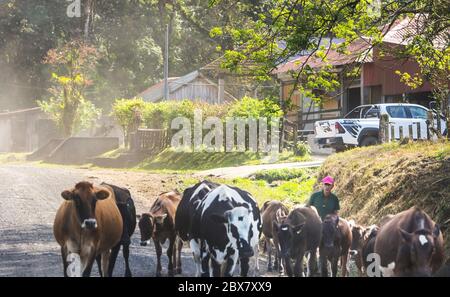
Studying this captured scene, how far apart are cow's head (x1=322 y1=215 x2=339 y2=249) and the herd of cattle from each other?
14 mm

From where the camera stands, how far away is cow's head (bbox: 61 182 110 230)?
1107 centimetres

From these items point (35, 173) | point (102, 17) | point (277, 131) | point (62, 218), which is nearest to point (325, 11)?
point (62, 218)

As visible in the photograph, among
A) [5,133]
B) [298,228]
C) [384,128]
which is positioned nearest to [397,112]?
[384,128]

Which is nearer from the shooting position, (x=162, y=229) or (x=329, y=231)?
(x=329, y=231)

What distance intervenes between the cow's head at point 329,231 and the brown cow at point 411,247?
1.50 metres

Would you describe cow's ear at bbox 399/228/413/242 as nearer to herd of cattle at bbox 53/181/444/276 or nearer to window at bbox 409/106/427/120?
herd of cattle at bbox 53/181/444/276

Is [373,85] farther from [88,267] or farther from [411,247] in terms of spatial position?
[411,247]

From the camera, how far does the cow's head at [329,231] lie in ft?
39.9

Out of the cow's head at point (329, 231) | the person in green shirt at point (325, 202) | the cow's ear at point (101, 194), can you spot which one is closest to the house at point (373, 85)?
the person in green shirt at point (325, 202)

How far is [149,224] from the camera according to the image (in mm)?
13234

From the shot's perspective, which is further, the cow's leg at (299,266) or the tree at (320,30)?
the tree at (320,30)

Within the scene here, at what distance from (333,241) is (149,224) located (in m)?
2.82

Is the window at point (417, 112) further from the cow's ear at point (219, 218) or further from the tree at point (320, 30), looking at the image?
the cow's ear at point (219, 218)
